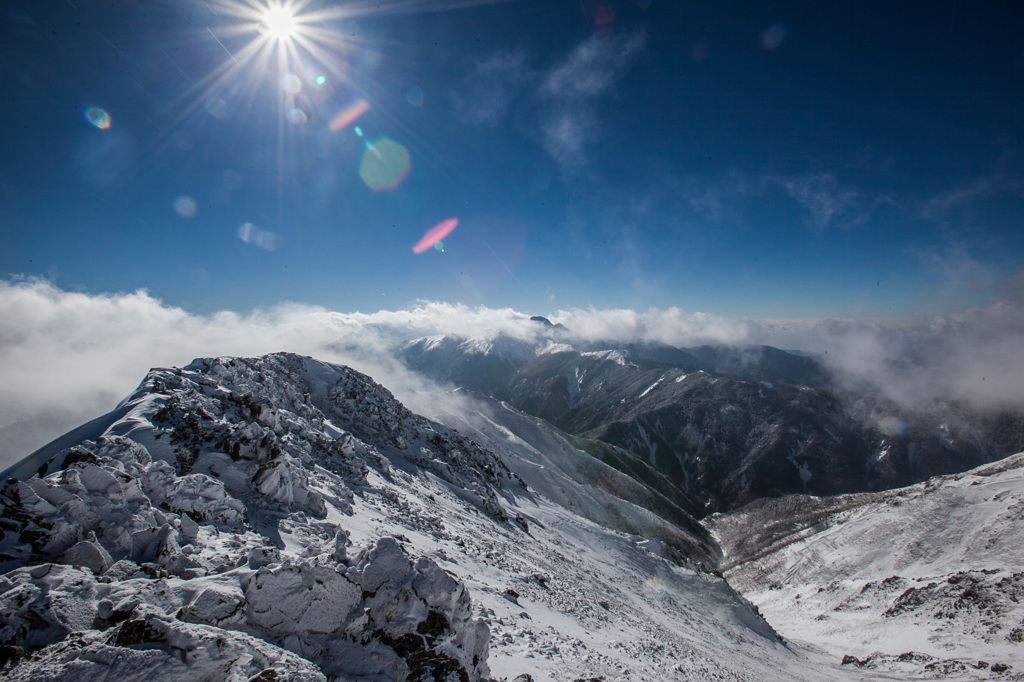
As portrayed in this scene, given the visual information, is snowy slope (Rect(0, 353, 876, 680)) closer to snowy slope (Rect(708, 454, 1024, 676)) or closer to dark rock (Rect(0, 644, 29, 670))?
dark rock (Rect(0, 644, 29, 670))

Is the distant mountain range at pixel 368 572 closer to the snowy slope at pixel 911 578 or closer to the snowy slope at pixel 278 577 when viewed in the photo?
the snowy slope at pixel 278 577

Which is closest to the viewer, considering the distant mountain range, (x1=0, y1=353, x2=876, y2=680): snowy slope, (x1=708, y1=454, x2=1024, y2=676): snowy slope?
(x1=0, y1=353, x2=876, y2=680): snowy slope

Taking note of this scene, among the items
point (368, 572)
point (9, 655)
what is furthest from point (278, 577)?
point (9, 655)

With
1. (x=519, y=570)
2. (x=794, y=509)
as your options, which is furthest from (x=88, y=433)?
(x=794, y=509)

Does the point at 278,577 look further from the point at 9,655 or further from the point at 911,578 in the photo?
the point at 911,578

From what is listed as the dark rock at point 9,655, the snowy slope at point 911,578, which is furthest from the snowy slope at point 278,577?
the snowy slope at point 911,578

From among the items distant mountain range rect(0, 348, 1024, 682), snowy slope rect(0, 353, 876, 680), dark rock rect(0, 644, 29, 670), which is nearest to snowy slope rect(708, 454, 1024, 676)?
distant mountain range rect(0, 348, 1024, 682)
